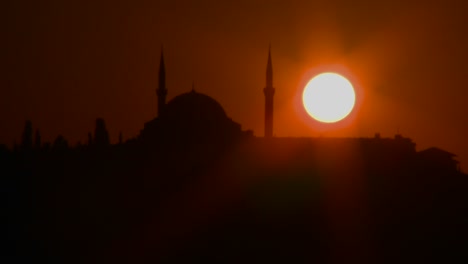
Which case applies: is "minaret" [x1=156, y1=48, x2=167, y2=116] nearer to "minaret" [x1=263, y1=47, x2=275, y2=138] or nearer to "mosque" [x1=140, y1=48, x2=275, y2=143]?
"mosque" [x1=140, y1=48, x2=275, y2=143]

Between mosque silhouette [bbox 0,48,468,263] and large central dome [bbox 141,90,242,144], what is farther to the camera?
large central dome [bbox 141,90,242,144]

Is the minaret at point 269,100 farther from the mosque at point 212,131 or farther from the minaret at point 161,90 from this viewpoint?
the minaret at point 161,90

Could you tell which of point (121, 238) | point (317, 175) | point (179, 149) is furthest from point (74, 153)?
point (121, 238)

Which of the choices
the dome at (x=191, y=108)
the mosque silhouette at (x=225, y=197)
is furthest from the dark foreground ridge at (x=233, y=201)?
the dome at (x=191, y=108)

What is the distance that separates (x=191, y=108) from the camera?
48.2 meters

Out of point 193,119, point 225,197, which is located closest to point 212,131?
point 193,119

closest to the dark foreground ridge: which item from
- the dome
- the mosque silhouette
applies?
the mosque silhouette

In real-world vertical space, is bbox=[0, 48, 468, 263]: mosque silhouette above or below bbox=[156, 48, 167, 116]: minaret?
below

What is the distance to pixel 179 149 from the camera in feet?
157

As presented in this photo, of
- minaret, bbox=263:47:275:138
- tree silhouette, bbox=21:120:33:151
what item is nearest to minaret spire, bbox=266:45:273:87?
minaret, bbox=263:47:275:138

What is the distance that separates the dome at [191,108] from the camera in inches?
1890

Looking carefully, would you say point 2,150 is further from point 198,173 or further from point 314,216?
point 314,216

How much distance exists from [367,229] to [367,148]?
13.2m

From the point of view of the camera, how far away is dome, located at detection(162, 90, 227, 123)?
48.0 meters
